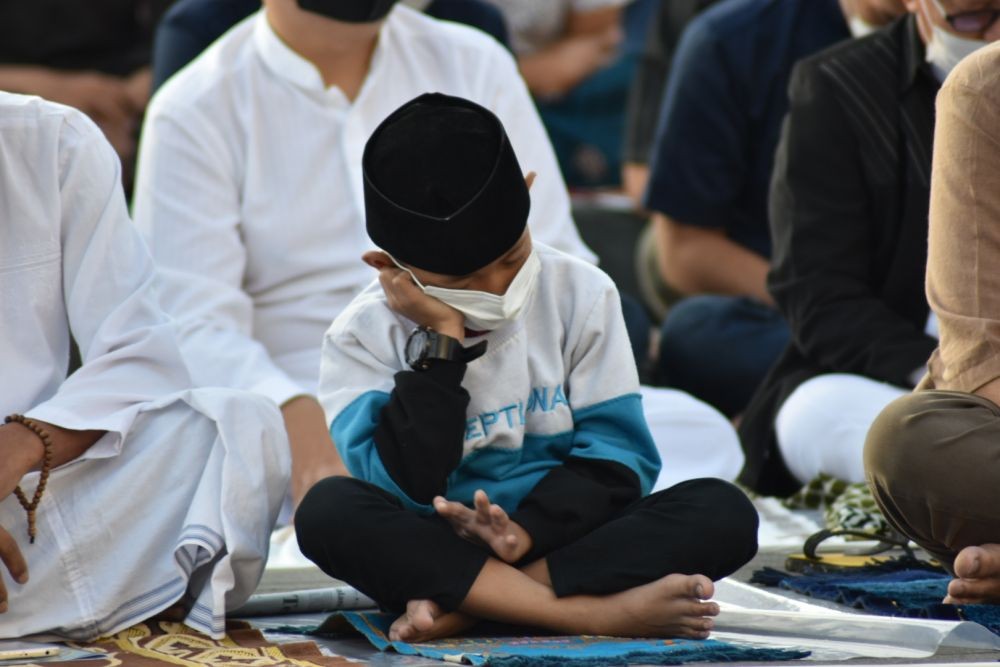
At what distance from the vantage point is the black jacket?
3814 mm

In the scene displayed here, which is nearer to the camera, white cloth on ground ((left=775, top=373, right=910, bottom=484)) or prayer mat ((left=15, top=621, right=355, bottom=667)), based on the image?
prayer mat ((left=15, top=621, right=355, bottom=667))

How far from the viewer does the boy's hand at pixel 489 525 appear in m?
2.53

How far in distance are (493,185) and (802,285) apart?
4.73 ft

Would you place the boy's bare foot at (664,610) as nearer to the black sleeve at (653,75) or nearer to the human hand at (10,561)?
the human hand at (10,561)

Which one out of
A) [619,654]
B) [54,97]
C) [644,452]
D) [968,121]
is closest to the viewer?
[619,654]

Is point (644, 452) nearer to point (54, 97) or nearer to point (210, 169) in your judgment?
point (210, 169)

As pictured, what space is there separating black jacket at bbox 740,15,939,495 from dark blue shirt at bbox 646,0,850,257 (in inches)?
29.4

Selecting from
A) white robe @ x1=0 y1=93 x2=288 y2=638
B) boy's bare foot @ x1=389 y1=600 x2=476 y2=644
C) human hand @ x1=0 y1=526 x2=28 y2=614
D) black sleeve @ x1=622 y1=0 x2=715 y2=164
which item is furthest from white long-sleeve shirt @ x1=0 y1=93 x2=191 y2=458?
black sleeve @ x1=622 y1=0 x2=715 y2=164

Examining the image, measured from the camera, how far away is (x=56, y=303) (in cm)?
290

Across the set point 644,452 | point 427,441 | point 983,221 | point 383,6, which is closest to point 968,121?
point 983,221

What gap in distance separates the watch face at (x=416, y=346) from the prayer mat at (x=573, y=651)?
0.41 m

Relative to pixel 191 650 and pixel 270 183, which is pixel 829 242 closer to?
pixel 270 183

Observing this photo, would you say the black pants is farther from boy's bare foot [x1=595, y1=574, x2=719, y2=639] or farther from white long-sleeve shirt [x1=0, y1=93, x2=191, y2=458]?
white long-sleeve shirt [x1=0, y1=93, x2=191, y2=458]

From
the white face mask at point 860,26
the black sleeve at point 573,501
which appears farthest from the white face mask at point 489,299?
the white face mask at point 860,26
